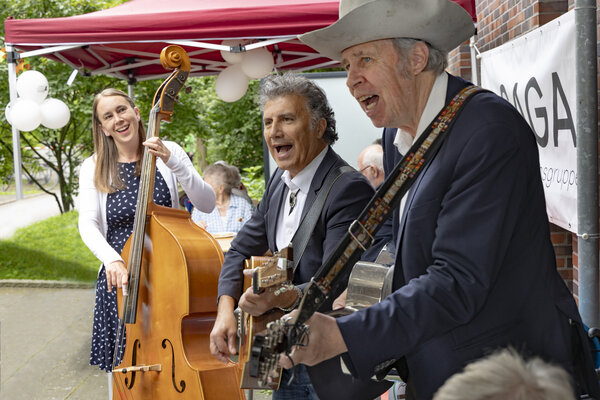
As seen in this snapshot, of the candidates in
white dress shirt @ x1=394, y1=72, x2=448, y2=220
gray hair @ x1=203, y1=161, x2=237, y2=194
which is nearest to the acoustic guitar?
white dress shirt @ x1=394, y1=72, x2=448, y2=220

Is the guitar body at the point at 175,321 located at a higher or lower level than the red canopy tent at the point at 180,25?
lower

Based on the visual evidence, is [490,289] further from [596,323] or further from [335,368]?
[596,323]

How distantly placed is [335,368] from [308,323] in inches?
18.5

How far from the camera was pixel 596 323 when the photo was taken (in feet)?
9.72

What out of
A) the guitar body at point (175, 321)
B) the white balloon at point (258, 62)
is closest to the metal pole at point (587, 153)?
the guitar body at point (175, 321)

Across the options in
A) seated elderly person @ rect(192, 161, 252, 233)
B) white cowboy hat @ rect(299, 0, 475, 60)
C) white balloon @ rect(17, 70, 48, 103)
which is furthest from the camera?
seated elderly person @ rect(192, 161, 252, 233)

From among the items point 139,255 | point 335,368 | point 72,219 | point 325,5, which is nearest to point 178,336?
point 139,255

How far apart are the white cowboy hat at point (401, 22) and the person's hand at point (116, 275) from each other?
190cm

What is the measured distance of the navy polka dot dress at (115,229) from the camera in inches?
140

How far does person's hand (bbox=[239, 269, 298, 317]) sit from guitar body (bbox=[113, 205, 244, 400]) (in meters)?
1.01

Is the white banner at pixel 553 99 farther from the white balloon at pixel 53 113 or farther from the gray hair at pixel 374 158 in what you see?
the white balloon at pixel 53 113

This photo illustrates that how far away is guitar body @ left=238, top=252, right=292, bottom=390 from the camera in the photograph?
4.93 feet

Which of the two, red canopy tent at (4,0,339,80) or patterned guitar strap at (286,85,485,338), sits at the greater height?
red canopy tent at (4,0,339,80)

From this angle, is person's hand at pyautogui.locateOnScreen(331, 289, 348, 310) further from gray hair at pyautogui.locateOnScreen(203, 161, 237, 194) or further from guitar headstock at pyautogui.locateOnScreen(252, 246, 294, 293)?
gray hair at pyautogui.locateOnScreen(203, 161, 237, 194)
